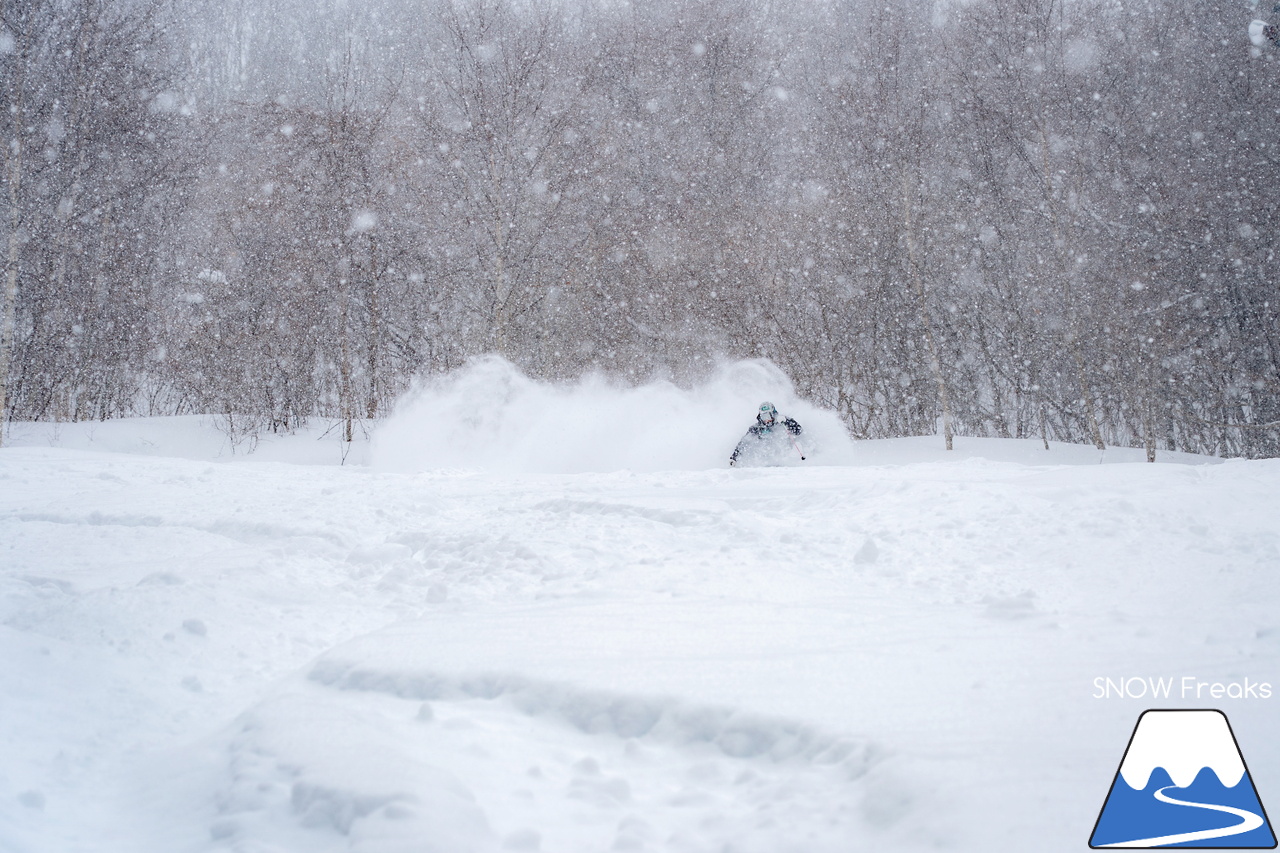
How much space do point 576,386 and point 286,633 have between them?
11.0m

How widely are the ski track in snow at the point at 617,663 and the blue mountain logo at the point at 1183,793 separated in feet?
0.22

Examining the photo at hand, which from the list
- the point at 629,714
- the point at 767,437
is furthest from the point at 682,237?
the point at 629,714

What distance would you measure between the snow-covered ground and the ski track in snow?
0.04 feet

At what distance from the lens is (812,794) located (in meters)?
1.93

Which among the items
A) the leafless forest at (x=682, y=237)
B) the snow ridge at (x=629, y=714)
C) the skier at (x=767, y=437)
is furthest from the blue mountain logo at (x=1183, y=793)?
the leafless forest at (x=682, y=237)

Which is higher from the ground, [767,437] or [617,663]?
[767,437]

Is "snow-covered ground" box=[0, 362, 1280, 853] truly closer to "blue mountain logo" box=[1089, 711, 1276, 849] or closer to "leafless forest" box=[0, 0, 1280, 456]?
"blue mountain logo" box=[1089, 711, 1276, 849]

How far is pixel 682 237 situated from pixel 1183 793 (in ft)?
54.7

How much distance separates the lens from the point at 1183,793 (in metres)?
1.87

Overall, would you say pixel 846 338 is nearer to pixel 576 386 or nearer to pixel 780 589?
pixel 576 386

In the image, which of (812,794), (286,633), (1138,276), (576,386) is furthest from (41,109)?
(1138,276)

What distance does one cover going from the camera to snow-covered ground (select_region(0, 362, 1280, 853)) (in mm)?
1877

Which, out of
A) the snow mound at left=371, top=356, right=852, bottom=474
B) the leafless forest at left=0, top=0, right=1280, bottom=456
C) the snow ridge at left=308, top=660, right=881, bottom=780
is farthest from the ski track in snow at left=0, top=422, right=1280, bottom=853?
the leafless forest at left=0, top=0, right=1280, bottom=456

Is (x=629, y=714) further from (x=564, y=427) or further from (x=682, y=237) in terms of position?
(x=682, y=237)
